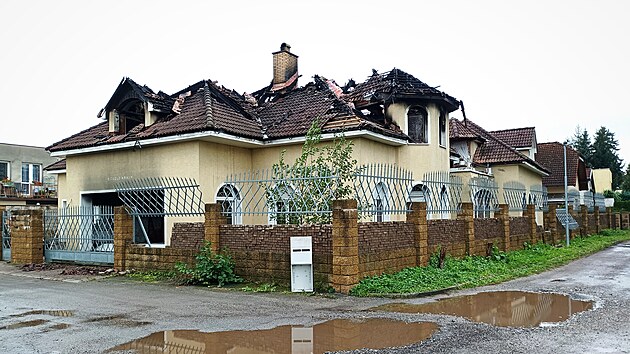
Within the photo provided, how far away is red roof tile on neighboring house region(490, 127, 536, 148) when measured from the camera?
31719 millimetres

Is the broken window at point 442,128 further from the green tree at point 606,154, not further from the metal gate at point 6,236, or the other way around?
the green tree at point 606,154

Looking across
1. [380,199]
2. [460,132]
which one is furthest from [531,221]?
[380,199]

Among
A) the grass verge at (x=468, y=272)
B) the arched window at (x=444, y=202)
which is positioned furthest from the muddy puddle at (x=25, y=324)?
the arched window at (x=444, y=202)

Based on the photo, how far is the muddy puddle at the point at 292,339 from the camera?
23.5ft

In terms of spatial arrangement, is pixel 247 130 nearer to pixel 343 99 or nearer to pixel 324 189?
pixel 343 99

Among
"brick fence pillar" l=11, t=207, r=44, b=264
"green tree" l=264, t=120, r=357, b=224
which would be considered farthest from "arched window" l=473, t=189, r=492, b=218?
"brick fence pillar" l=11, t=207, r=44, b=264

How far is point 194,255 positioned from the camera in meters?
13.3

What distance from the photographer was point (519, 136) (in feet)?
106

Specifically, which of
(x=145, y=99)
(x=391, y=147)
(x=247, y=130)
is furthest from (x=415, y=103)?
(x=145, y=99)

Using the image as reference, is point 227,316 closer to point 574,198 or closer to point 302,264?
point 302,264

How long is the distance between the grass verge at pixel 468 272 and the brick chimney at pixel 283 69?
36.8 ft

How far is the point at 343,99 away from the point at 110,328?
12829 millimetres

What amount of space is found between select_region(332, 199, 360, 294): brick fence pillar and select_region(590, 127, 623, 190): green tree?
76308mm

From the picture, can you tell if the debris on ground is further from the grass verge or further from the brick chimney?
the brick chimney
